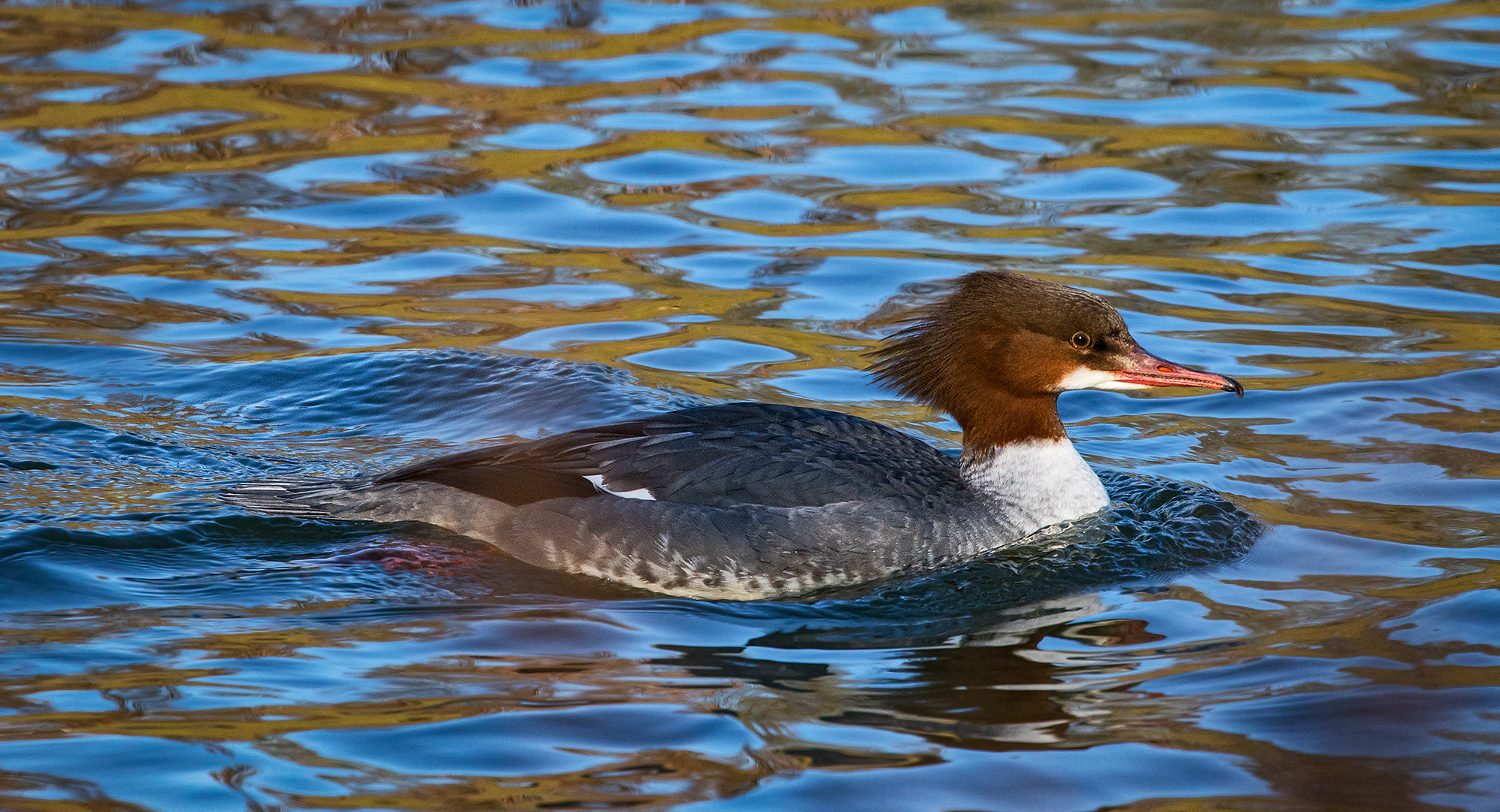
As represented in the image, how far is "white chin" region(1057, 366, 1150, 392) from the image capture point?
6281 mm

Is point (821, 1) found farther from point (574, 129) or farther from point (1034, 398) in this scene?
point (1034, 398)

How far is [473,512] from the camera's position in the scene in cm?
612

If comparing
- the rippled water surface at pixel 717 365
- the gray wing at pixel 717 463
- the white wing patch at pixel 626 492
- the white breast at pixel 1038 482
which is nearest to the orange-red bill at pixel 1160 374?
the white breast at pixel 1038 482

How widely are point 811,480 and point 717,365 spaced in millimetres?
2394

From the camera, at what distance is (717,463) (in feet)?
19.6

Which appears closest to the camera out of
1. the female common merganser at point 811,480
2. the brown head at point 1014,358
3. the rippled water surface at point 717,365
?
the rippled water surface at point 717,365

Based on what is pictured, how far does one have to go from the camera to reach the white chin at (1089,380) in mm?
6281

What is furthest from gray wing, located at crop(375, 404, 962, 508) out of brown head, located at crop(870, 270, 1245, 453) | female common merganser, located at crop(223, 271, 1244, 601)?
brown head, located at crop(870, 270, 1245, 453)

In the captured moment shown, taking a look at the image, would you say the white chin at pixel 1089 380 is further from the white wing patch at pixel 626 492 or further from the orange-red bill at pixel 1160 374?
the white wing patch at pixel 626 492

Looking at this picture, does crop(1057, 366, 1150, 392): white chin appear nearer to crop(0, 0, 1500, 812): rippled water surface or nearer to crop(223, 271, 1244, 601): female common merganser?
crop(223, 271, 1244, 601): female common merganser

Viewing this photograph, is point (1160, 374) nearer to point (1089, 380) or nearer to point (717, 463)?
point (1089, 380)

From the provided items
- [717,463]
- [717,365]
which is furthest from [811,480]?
[717,365]

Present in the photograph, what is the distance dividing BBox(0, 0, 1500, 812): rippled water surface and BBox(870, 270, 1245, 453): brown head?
668 mm

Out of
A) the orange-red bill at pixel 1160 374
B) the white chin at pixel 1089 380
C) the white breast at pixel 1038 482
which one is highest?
the orange-red bill at pixel 1160 374
